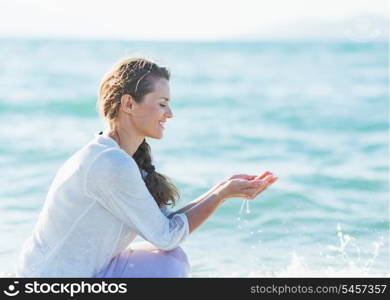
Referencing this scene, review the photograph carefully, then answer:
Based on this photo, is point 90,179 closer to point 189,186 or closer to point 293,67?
point 189,186

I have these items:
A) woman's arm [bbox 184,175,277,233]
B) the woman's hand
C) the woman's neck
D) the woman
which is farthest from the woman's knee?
the woman's neck

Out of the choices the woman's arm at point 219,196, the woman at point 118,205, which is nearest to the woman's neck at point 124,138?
the woman at point 118,205

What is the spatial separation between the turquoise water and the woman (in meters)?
0.28

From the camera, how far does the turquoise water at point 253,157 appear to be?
18.9 feet

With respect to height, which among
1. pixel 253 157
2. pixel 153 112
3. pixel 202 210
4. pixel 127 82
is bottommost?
pixel 253 157

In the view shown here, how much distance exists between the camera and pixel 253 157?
32.6 ft

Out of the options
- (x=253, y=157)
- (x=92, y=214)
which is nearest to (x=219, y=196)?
(x=92, y=214)

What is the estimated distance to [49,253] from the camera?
3.24 metres

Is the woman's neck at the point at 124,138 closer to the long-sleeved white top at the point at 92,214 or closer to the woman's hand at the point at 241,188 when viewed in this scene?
the long-sleeved white top at the point at 92,214

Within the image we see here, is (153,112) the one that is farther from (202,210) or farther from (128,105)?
(202,210)

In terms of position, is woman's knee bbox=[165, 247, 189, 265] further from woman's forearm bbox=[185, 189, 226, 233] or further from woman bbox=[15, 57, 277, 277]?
woman's forearm bbox=[185, 189, 226, 233]

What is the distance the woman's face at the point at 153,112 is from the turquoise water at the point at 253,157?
21 cm

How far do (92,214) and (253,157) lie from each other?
22.4 ft

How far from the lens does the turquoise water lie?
5.75 meters
